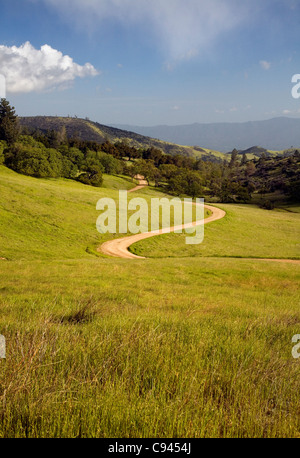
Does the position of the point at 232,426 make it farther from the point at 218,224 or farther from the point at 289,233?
the point at 289,233

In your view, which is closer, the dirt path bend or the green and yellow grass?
the dirt path bend

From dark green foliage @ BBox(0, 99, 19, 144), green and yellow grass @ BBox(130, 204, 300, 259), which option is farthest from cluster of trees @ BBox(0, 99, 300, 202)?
green and yellow grass @ BBox(130, 204, 300, 259)

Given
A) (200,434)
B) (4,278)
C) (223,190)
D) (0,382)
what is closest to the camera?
(200,434)

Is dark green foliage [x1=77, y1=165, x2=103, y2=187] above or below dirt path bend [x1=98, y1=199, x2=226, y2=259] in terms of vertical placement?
above

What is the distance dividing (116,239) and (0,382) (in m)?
36.6

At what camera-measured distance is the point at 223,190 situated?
117375 mm

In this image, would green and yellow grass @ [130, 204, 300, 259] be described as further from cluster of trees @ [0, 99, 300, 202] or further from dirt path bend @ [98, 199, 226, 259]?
cluster of trees @ [0, 99, 300, 202]

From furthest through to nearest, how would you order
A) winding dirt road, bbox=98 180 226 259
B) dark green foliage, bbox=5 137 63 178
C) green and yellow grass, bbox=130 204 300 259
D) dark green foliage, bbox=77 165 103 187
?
dark green foliage, bbox=77 165 103 187, dark green foliage, bbox=5 137 63 178, green and yellow grass, bbox=130 204 300 259, winding dirt road, bbox=98 180 226 259

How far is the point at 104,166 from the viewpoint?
114312mm

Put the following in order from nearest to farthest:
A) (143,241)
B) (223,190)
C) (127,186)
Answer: (143,241), (127,186), (223,190)

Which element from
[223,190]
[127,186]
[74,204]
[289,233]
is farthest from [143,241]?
[223,190]

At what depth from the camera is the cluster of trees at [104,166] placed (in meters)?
84.6

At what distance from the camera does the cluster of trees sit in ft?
278

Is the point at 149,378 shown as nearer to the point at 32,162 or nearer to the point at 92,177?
the point at 32,162
